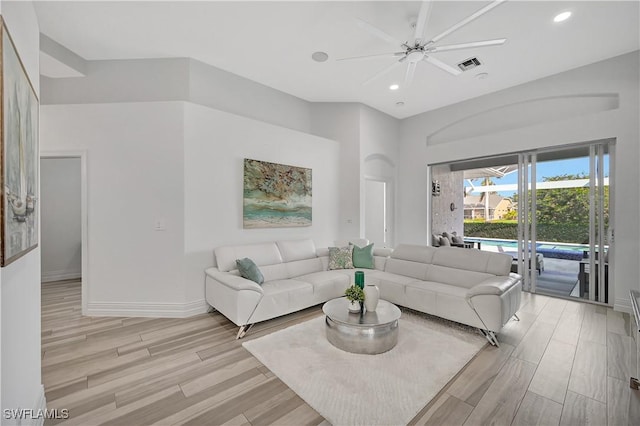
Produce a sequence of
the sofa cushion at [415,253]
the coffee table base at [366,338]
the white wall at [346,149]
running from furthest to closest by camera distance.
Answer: the white wall at [346,149], the sofa cushion at [415,253], the coffee table base at [366,338]

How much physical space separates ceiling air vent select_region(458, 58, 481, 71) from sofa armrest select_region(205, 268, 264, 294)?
162 inches

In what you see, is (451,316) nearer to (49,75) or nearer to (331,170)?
(331,170)

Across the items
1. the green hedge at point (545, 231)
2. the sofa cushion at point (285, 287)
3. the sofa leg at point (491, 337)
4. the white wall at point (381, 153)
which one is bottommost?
the sofa leg at point (491, 337)

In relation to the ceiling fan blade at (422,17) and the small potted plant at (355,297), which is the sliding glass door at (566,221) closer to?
the ceiling fan blade at (422,17)

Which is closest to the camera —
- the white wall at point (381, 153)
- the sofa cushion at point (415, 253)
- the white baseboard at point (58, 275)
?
the sofa cushion at point (415, 253)

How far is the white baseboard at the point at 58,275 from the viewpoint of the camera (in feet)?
16.3

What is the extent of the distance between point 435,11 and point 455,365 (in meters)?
3.48

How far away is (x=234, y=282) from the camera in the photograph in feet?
10.0

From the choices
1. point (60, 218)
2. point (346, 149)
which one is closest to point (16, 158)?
point (346, 149)

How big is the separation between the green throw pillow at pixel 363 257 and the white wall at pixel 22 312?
3604 mm

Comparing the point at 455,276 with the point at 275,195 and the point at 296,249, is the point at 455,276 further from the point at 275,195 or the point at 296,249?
the point at 275,195

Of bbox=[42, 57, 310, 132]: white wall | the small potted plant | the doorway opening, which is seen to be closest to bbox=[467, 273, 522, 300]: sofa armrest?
the small potted plant

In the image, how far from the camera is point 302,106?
5.34 m

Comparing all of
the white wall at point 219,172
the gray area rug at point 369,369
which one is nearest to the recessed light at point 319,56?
the white wall at point 219,172
